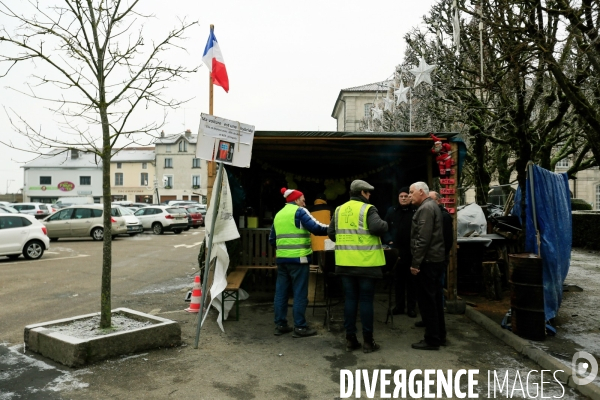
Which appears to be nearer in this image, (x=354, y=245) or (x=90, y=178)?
(x=354, y=245)

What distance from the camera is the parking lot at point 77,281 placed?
321 inches

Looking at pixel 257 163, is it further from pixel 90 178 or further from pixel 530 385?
pixel 90 178

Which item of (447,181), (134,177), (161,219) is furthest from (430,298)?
(134,177)

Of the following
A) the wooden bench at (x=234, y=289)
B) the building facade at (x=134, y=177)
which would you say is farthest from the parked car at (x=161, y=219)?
the building facade at (x=134, y=177)

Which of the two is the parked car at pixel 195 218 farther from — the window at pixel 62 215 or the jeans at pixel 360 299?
the jeans at pixel 360 299

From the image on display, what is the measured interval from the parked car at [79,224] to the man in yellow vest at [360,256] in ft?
58.7

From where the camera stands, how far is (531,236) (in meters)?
6.81

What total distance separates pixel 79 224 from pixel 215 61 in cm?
1671

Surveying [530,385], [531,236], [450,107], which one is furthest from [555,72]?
[450,107]

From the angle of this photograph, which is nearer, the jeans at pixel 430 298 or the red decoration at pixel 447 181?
the jeans at pixel 430 298

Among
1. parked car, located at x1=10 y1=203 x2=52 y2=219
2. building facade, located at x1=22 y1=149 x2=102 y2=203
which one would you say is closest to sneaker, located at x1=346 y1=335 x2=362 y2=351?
parked car, located at x1=10 y1=203 x2=52 y2=219

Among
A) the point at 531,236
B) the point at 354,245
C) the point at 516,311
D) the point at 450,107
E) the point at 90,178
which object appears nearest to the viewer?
the point at 354,245

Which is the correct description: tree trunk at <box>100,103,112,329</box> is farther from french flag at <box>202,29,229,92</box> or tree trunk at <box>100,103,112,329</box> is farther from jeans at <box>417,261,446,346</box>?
jeans at <box>417,261,446,346</box>

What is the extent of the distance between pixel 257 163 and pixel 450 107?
33.9ft
